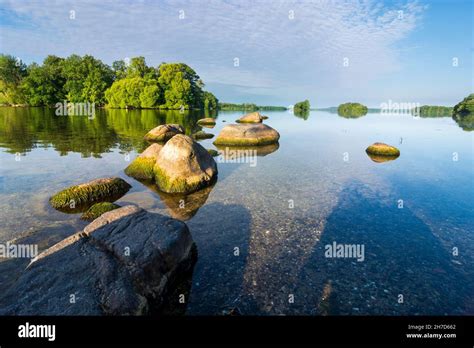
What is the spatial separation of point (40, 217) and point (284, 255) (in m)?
11.4

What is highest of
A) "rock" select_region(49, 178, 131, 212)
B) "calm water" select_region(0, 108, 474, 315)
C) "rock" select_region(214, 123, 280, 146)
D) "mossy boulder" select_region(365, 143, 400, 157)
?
"rock" select_region(214, 123, 280, 146)

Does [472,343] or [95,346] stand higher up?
[95,346]

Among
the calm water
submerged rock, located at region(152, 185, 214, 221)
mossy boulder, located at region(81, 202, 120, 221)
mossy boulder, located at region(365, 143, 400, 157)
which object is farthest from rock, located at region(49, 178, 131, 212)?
mossy boulder, located at region(365, 143, 400, 157)

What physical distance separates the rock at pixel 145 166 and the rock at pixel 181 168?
95 centimetres

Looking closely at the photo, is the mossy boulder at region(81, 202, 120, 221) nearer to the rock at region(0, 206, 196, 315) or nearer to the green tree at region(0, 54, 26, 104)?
the rock at region(0, 206, 196, 315)

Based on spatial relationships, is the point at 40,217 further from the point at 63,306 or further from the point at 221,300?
the point at 221,300

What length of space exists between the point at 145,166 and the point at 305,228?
1243 centimetres

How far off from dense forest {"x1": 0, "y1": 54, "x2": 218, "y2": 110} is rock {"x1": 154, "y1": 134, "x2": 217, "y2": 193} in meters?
95.8

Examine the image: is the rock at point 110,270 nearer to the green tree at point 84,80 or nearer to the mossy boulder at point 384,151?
the mossy boulder at point 384,151

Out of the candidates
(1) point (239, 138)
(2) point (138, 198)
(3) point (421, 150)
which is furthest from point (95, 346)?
(3) point (421, 150)

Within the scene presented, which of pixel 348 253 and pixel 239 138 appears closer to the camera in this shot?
pixel 348 253

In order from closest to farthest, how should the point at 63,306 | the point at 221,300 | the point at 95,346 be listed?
the point at 95,346, the point at 63,306, the point at 221,300

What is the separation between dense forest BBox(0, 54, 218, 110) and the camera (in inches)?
4151

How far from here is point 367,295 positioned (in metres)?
8.13
